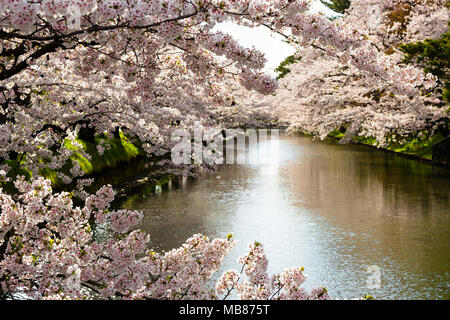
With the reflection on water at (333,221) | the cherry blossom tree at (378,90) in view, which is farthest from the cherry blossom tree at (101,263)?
the cherry blossom tree at (378,90)

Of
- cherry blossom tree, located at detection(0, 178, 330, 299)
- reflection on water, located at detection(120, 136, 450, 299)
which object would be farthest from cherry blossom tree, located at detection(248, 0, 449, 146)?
cherry blossom tree, located at detection(0, 178, 330, 299)

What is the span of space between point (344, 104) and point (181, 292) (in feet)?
103

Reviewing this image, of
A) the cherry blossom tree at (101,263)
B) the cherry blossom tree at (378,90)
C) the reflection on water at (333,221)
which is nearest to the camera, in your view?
the cherry blossom tree at (101,263)

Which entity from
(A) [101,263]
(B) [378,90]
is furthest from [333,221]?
(B) [378,90]

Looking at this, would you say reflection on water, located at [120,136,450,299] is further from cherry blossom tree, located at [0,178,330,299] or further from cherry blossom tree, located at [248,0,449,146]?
cherry blossom tree, located at [248,0,449,146]

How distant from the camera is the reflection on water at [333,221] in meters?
9.06

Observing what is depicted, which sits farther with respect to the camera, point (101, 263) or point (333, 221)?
point (333, 221)

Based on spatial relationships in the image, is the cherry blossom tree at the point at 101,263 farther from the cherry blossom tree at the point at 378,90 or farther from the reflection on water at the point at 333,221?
the cherry blossom tree at the point at 378,90

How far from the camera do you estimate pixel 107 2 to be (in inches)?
175

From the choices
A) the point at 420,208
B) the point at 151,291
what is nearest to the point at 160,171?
the point at 420,208

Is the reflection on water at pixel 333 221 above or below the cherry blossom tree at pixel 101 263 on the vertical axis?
below

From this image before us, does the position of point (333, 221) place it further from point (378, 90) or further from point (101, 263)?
point (378, 90)

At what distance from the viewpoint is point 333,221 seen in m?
13.5
